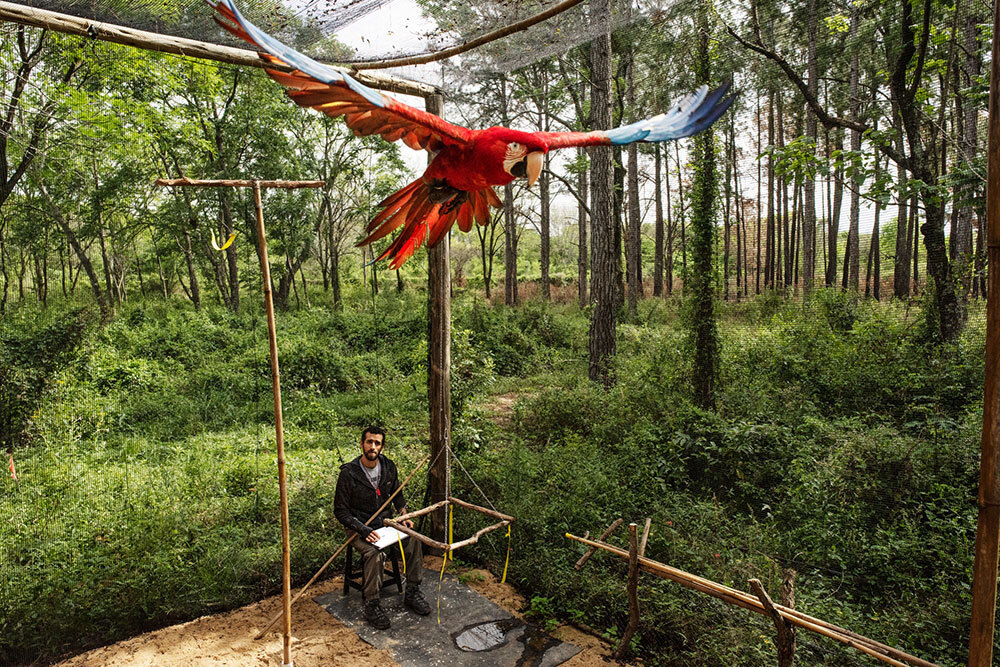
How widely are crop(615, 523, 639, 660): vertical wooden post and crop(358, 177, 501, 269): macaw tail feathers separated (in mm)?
1647

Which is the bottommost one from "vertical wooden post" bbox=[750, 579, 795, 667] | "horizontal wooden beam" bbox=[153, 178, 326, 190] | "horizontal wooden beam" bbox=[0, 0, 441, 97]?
"vertical wooden post" bbox=[750, 579, 795, 667]

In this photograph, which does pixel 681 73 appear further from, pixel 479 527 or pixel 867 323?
pixel 479 527

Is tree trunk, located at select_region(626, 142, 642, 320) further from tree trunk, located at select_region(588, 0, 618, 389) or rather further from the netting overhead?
the netting overhead

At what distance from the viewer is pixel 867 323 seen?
5.89 m

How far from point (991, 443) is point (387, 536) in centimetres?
282

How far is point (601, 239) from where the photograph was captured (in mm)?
6727

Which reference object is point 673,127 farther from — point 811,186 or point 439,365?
point 811,186

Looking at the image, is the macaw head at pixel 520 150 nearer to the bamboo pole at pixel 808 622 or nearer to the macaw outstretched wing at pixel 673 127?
the macaw outstretched wing at pixel 673 127

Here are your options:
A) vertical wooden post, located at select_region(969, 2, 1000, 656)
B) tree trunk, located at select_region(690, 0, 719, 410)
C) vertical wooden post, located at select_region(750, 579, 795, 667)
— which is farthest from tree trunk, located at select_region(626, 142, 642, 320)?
vertical wooden post, located at select_region(969, 2, 1000, 656)

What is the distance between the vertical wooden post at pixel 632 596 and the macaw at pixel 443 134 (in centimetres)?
181

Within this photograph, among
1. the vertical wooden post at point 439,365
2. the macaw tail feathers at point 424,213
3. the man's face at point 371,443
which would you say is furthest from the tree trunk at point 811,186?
the man's face at point 371,443

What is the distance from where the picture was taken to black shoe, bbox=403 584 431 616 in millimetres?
3389

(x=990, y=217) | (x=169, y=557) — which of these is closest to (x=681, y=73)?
(x=990, y=217)

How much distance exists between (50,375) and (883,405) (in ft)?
24.4
